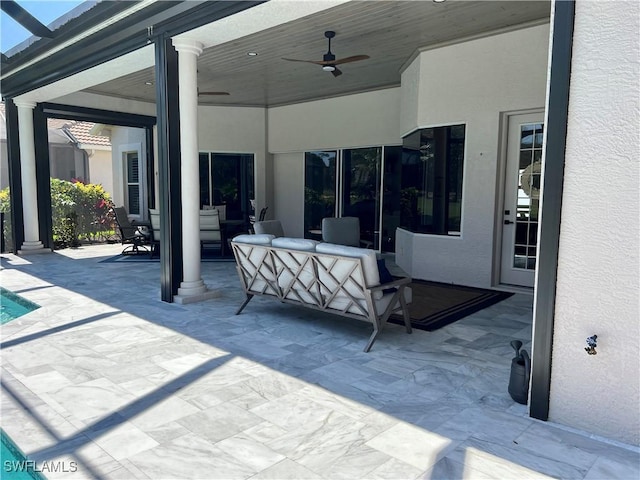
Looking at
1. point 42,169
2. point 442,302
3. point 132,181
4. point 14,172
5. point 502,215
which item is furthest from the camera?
point 132,181

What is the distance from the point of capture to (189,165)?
216 inches

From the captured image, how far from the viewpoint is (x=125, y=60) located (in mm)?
6258

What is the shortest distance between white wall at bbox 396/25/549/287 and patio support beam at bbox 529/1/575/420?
11.6ft

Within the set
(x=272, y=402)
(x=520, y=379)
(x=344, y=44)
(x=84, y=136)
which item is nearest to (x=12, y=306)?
(x=272, y=402)

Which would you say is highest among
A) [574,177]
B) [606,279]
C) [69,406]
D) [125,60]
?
[125,60]

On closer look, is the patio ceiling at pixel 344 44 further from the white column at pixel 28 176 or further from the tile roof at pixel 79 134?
the tile roof at pixel 79 134

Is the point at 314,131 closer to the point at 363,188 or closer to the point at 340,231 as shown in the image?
the point at 363,188

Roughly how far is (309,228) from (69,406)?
8.45 m

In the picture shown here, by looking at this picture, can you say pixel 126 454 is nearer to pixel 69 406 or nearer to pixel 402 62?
pixel 69 406

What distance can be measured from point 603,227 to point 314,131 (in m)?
8.50

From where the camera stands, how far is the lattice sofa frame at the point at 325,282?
390 centimetres

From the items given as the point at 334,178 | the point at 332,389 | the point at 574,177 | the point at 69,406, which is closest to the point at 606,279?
the point at 574,177

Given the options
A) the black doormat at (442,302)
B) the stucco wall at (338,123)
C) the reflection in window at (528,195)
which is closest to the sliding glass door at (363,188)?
the stucco wall at (338,123)

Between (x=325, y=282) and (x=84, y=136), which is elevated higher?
(x=84, y=136)
